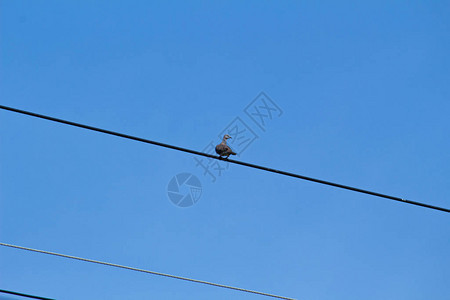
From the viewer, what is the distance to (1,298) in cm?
1246

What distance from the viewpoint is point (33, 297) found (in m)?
11.5

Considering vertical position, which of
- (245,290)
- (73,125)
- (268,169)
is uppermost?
(73,125)

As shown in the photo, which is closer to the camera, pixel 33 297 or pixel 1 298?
pixel 33 297

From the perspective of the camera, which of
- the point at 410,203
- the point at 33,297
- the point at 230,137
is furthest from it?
the point at 230,137

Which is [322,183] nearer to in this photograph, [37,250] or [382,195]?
[382,195]

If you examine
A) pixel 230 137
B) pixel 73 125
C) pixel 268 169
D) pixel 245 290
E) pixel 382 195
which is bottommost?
pixel 245 290

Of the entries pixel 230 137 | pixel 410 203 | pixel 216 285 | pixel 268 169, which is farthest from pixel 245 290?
pixel 230 137

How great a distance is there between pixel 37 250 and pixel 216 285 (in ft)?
9.25

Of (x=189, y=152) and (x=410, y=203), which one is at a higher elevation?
(x=189, y=152)

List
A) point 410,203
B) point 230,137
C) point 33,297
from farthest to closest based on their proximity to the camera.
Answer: point 230,137, point 410,203, point 33,297

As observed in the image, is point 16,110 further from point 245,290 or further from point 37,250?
point 245,290

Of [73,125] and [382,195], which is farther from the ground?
[73,125]

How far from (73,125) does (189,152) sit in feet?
6.26

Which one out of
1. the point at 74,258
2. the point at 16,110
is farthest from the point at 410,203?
the point at 16,110
